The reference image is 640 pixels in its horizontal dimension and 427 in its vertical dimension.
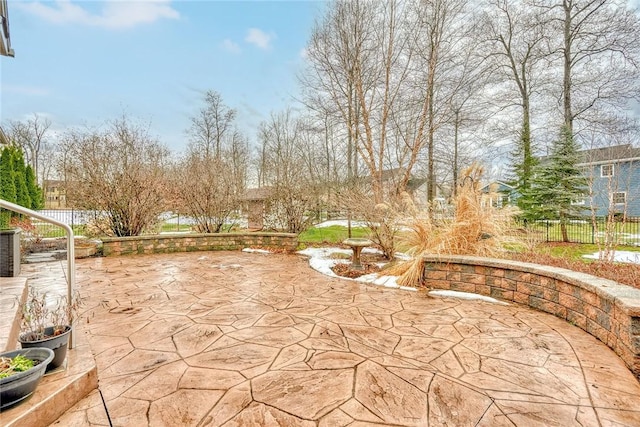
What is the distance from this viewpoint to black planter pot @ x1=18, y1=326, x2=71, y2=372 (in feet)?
6.33

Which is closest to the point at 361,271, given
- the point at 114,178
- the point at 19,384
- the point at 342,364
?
the point at 342,364

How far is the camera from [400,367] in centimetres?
238

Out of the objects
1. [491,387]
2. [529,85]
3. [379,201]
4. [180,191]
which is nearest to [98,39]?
[180,191]

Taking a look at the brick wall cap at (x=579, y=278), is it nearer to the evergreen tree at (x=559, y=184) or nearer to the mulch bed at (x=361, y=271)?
the mulch bed at (x=361, y=271)

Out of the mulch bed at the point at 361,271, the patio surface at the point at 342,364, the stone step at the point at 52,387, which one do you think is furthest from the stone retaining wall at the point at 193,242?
the stone step at the point at 52,387

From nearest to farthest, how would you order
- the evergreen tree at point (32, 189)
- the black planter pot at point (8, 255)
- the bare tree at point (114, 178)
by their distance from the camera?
1. the black planter pot at point (8, 255)
2. the bare tree at point (114, 178)
3. the evergreen tree at point (32, 189)

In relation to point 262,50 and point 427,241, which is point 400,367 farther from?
point 262,50

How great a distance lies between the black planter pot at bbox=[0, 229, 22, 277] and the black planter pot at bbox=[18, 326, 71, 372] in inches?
145

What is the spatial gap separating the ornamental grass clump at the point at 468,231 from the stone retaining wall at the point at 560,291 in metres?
0.27

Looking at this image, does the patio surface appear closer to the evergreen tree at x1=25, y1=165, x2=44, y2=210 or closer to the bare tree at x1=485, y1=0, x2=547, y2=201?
the bare tree at x1=485, y1=0, x2=547, y2=201

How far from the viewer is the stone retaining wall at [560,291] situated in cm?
246

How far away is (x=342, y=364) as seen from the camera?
7.91ft

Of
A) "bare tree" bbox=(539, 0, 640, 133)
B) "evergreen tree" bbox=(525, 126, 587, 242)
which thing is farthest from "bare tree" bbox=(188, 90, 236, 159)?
"bare tree" bbox=(539, 0, 640, 133)

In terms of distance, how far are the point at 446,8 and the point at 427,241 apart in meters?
6.56
